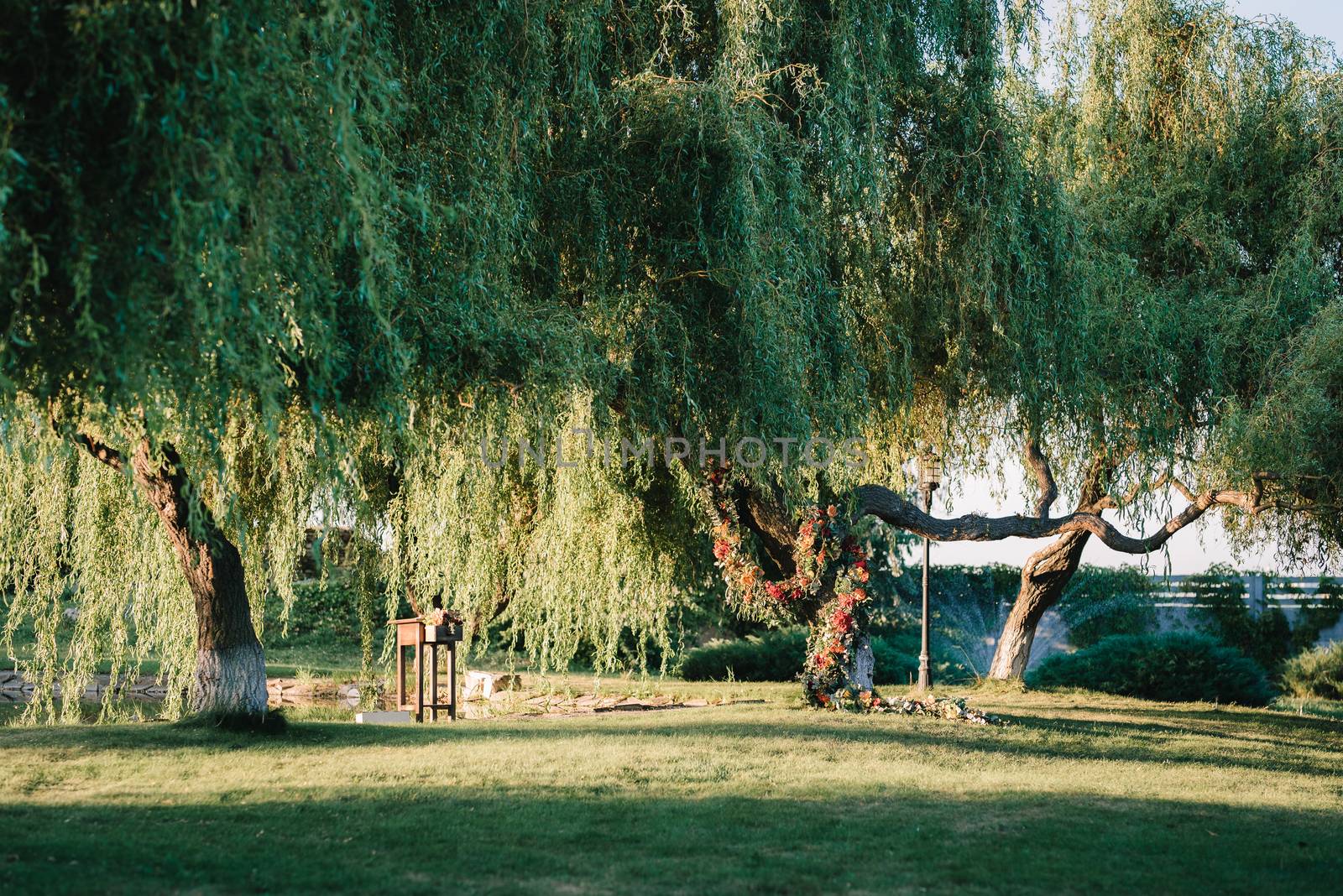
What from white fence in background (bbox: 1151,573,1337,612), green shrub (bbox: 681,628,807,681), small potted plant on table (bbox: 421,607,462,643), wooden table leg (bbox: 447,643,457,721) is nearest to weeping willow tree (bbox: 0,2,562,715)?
small potted plant on table (bbox: 421,607,462,643)

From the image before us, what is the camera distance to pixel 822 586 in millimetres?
11414

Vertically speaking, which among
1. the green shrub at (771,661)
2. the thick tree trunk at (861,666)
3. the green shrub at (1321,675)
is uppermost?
the thick tree trunk at (861,666)

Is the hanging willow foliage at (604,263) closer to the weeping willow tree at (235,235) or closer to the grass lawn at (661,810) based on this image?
the weeping willow tree at (235,235)

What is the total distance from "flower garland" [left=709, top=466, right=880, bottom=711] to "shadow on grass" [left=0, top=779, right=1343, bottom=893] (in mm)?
3935

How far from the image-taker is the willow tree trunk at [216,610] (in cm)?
873

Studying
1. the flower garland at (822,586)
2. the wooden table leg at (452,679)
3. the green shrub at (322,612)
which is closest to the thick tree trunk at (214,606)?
the wooden table leg at (452,679)

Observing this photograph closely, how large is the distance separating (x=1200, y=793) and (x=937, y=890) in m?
3.63

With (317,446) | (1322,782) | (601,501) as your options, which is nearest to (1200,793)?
(1322,782)

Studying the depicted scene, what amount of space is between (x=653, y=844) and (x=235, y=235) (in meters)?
3.44

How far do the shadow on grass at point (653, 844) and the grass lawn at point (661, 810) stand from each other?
0.07 feet

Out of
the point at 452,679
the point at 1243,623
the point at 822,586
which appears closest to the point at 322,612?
the point at 452,679

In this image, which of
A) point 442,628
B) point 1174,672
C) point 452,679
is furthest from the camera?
point 1174,672

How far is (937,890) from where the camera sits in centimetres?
509

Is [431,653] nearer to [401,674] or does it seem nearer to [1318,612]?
[401,674]
